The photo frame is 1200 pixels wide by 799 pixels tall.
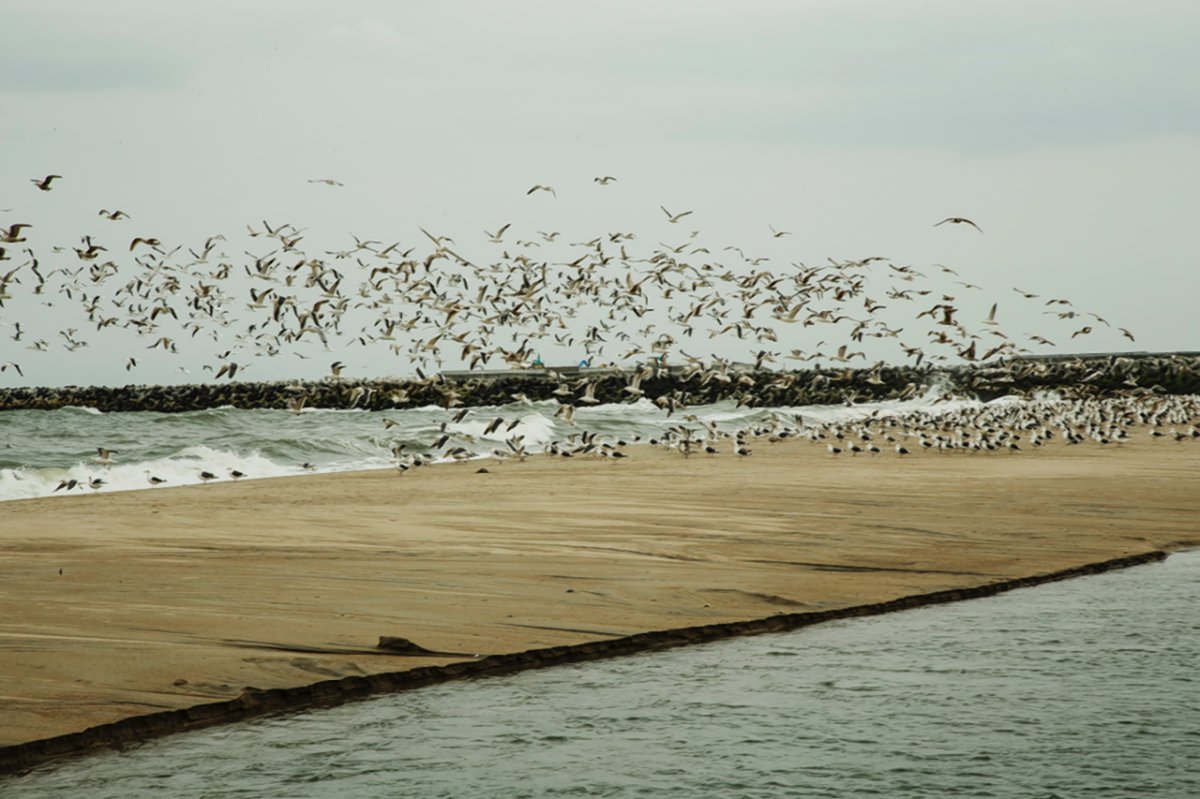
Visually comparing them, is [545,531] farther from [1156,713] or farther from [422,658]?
[1156,713]

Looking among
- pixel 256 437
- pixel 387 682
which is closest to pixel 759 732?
pixel 387 682

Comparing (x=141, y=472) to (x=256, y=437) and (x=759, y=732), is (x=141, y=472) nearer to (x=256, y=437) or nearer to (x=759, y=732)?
(x=256, y=437)

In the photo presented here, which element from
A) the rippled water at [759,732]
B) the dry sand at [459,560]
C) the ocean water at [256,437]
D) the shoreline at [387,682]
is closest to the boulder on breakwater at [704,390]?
the ocean water at [256,437]

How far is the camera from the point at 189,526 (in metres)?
15.5

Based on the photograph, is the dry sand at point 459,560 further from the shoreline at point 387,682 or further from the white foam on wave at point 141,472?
the white foam on wave at point 141,472

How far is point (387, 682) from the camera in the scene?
25.9ft

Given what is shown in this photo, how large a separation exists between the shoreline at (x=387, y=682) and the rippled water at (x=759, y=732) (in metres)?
0.16

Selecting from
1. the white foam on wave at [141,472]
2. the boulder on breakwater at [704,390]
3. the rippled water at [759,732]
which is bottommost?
the white foam on wave at [141,472]

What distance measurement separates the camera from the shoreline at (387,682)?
657cm

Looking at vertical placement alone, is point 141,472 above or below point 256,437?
below

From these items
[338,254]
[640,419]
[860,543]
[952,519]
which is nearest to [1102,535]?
[952,519]

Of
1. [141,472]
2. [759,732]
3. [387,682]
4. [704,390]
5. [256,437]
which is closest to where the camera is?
[759,732]

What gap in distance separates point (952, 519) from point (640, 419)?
1558 inches

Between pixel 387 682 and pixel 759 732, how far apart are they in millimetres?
2254
